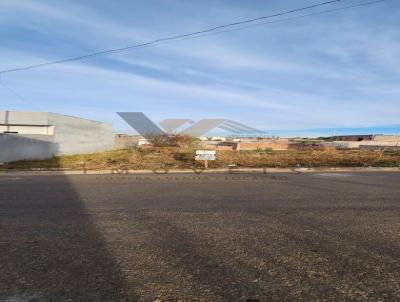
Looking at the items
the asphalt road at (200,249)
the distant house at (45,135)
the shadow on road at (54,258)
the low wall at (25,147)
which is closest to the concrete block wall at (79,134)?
the distant house at (45,135)

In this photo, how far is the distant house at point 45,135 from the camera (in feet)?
85.1

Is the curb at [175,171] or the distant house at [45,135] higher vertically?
the distant house at [45,135]

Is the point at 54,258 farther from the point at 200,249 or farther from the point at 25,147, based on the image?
the point at 25,147

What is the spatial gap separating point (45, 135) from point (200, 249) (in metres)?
28.8

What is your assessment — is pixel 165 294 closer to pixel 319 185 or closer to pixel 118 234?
pixel 118 234

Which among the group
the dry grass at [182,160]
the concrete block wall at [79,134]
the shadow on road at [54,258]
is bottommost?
the shadow on road at [54,258]

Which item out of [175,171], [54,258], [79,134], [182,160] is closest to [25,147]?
[182,160]

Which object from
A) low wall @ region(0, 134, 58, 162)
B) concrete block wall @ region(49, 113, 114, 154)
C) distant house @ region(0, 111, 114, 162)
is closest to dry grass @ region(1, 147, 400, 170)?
low wall @ region(0, 134, 58, 162)

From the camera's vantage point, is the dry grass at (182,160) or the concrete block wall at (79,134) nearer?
the dry grass at (182,160)

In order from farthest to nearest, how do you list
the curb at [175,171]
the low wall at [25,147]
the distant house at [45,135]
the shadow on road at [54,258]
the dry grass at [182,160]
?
the distant house at [45,135]
the low wall at [25,147]
the dry grass at [182,160]
the curb at [175,171]
the shadow on road at [54,258]

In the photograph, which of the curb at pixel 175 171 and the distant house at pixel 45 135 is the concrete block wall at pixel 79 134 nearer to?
the distant house at pixel 45 135

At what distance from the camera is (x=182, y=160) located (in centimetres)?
2320

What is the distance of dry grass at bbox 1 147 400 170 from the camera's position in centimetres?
2027

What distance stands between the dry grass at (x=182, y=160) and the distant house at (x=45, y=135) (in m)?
1.76
